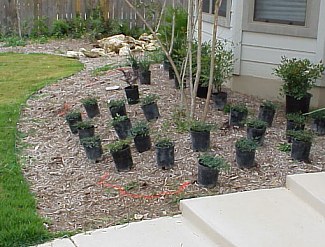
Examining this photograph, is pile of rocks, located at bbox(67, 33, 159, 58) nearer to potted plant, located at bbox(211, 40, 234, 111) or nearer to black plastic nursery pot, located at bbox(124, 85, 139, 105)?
potted plant, located at bbox(211, 40, 234, 111)

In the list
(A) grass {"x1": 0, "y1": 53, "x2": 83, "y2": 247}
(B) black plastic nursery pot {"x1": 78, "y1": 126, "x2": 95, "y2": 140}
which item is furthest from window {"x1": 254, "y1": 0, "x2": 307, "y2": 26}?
(A) grass {"x1": 0, "y1": 53, "x2": 83, "y2": 247}

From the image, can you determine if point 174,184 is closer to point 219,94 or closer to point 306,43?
point 219,94

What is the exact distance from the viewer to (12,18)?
10875 millimetres

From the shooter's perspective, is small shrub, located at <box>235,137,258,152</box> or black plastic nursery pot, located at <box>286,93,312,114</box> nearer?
small shrub, located at <box>235,137,258,152</box>

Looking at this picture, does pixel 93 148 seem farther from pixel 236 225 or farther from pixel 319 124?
pixel 319 124

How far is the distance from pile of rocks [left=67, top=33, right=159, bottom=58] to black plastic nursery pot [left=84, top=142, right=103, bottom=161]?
16.0 ft

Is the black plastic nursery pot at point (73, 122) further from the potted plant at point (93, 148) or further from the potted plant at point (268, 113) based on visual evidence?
the potted plant at point (268, 113)

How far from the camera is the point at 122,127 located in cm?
449

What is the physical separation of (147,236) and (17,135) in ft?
7.68

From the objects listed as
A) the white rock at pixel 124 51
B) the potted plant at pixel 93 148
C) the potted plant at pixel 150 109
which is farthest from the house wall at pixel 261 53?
the white rock at pixel 124 51

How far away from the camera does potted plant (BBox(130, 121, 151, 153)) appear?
4141 mm

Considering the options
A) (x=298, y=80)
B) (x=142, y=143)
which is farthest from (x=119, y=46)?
(x=142, y=143)

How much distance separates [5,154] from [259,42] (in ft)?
9.58

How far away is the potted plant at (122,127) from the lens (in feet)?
14.7
